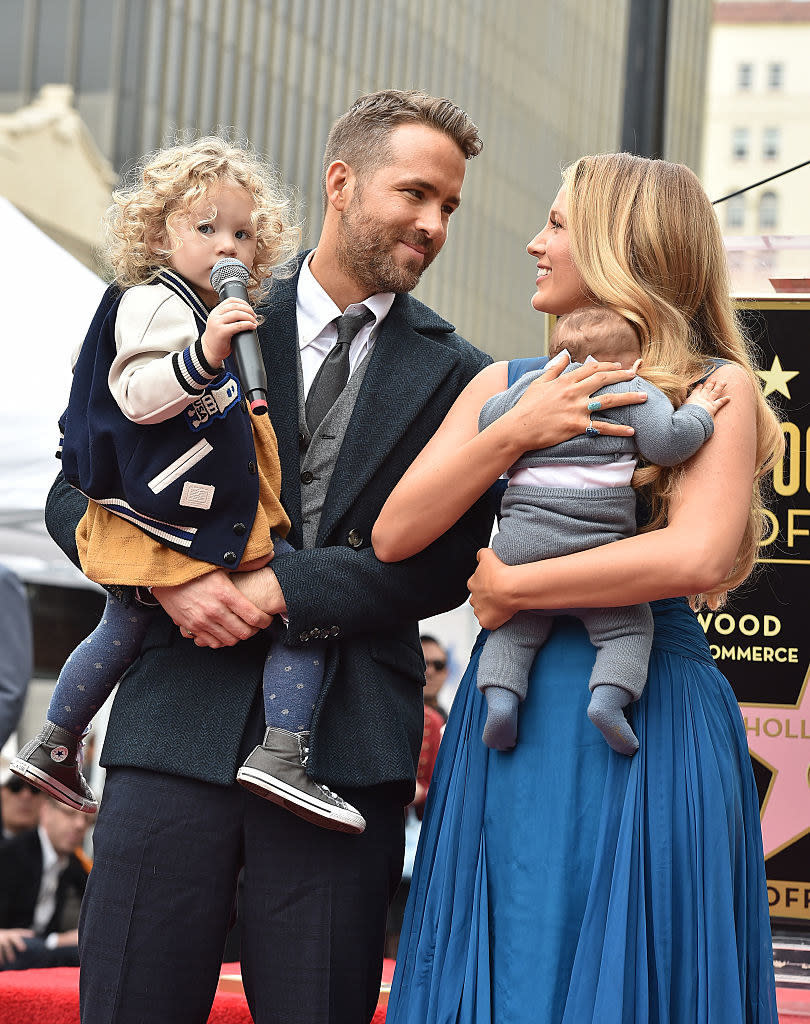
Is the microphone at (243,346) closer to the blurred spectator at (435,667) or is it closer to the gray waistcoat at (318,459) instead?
the gray waistcoat at (318,459)

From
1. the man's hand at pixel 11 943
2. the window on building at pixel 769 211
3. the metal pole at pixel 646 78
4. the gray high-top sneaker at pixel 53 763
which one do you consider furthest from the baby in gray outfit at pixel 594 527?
the window on building at pixel 769 211

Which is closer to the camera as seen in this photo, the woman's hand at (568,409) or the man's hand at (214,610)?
the woman's hand at (568,409)

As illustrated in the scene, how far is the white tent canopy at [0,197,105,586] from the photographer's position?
5293mm

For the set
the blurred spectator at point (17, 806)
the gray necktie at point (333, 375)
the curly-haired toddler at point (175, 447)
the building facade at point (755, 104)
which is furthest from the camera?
the building facade at point (755, 104)

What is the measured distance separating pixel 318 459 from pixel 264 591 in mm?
331

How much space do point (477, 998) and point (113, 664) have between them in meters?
0.97

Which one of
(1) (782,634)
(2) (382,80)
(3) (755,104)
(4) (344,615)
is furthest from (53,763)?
(3) (755,104)

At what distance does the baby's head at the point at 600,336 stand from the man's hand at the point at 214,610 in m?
0.76

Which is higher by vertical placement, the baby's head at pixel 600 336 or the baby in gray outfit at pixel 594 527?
the baby's head at pixel 600 336

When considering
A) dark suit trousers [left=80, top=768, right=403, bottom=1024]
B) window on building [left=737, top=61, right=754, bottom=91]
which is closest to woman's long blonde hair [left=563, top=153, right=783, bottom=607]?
dark suit trousers [left=80, top=768, right=403, bottom=1024]


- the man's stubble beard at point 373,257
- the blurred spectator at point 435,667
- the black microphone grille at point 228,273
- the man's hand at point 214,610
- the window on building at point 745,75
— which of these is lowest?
the man's hand at point 214,610

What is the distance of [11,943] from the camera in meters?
6.23

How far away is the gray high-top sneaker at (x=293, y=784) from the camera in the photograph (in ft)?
8.07

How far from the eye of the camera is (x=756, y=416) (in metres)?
2.48
